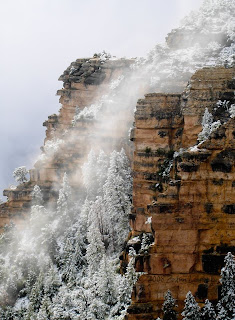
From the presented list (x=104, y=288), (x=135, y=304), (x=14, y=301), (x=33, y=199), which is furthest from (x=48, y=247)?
(x=135, y=304)

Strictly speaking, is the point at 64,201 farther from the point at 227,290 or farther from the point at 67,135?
the point at 227,290

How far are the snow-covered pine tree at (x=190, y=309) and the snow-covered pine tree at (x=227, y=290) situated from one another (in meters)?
2.01

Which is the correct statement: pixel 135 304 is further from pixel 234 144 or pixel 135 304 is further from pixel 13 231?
pixel 13 231

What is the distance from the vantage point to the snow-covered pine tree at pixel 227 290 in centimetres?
5744

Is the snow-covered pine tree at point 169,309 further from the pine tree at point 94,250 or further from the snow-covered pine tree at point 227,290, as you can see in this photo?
the pine tree at point 94,250

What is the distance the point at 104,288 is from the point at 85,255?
16645mm

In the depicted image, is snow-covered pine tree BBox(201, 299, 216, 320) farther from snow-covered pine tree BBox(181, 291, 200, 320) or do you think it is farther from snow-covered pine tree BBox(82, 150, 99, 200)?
snow-covered pine tree BBox(82, 150, 99, 200)

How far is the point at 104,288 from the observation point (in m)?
84.5

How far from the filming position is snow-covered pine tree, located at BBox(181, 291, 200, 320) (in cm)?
5747

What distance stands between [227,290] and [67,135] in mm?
73713

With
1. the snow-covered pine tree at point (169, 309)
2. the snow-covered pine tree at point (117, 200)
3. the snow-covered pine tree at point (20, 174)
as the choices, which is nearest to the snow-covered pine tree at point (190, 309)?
the snow-covered pine tree at point (169, 309)

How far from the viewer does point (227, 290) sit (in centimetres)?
5825

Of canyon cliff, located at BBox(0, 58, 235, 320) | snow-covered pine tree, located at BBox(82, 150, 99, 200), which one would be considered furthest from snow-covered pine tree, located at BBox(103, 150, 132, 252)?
canyon cliff, located at BBox(0, 58, 235, 320)

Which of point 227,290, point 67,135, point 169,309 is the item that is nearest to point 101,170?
point 67,135
